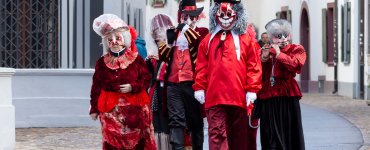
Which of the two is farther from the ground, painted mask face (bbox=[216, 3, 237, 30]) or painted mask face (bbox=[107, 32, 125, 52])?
painted mask face (bbox=[216, 3, 237, 30])

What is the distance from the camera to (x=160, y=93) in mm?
12250

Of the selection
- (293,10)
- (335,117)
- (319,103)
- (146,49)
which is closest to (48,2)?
(335,117)

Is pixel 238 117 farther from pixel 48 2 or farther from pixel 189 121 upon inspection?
pixel 48 2

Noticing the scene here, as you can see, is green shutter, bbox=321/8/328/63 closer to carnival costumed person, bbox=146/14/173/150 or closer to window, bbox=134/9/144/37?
window, bbox=134/9/144/37

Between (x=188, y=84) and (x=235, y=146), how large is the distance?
141 cm

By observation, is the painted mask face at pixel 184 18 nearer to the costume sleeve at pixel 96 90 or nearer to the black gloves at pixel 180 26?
the black gloves at pixel 180 26

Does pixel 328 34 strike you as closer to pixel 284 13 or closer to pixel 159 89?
pixel 284 13

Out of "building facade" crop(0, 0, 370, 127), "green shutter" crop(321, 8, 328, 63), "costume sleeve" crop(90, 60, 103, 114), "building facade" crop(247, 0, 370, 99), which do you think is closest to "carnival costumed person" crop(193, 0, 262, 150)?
"costume sleeve" crop(90, 60, 103, 114)

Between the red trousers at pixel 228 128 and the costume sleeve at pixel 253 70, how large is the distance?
8.3 inches

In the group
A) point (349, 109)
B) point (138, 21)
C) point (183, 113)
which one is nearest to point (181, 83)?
point (183, 113)

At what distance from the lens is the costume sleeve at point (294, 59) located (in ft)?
37.2

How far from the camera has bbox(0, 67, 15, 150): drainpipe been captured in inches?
588

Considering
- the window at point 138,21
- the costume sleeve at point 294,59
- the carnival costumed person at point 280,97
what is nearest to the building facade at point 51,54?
the window at point 138,21

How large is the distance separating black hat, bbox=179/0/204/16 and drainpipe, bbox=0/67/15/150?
3.36 meters
